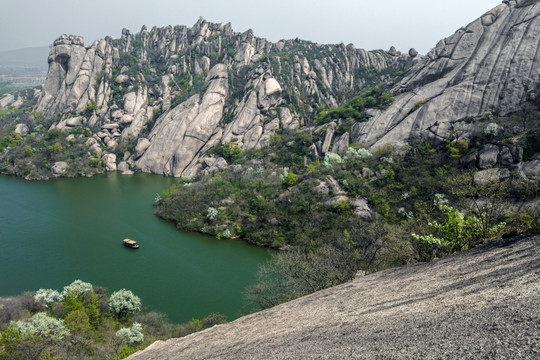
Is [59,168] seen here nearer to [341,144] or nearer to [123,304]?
[123,304]

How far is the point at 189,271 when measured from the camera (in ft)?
99.6

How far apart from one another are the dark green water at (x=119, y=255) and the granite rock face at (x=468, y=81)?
29499 millimetres

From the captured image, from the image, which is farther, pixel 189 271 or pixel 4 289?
pixel 189 271

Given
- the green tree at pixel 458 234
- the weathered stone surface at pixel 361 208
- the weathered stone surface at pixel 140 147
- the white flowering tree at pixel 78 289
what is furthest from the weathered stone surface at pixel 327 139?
the weathered stone surface at pixel 140 147

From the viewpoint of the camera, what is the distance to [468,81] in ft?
146

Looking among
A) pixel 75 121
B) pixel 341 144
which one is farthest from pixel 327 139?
pixel 75 121

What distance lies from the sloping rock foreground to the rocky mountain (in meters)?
60.4

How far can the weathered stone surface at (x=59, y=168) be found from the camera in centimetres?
6053

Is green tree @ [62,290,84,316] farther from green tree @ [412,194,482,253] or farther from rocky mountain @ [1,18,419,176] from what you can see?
rocky mountain @ [1,18,419,176]

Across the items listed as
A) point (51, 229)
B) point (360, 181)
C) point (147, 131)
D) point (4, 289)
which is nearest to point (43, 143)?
point (147, 131)

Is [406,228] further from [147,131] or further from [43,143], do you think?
[43,143]

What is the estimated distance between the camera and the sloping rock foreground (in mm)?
4059

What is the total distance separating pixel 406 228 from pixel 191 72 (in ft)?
274

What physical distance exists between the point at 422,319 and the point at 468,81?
5079 cm
